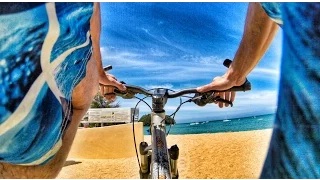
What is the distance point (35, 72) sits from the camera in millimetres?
403

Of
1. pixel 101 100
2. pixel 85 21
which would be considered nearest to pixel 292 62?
pixel 85 21

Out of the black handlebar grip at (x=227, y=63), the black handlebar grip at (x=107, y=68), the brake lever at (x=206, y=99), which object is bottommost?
the brake lever at (x=206, y=99)

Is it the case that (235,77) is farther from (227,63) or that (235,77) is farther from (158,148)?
(158,148)

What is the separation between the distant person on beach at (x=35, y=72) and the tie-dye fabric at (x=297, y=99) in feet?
0.83

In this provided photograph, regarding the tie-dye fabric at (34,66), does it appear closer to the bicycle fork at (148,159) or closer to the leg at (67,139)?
the leg at (67,139)

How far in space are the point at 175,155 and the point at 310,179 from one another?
450mm

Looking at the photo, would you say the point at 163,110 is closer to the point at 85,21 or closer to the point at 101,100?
the point at 101,100

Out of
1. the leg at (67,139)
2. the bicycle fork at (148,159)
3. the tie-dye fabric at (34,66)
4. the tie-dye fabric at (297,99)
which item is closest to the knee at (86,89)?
the leg at (67,139)

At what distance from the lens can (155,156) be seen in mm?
611

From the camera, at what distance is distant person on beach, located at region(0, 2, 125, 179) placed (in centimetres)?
40

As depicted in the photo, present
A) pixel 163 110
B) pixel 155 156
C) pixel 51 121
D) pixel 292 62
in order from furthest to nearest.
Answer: pixel 163 110 < pixel 155 156 < pixel 51 121 < pixel 292 62

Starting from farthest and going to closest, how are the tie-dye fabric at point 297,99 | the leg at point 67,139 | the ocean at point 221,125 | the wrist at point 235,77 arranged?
1. the ocean at point 221,125
2. the wrist at point 235,77
3. the leg at point 67,139
4. the tie-dye fabric at point 297,99

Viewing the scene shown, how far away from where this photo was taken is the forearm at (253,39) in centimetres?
53

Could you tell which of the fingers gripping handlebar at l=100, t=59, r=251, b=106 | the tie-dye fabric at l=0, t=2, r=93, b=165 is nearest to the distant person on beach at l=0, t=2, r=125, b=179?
the tie-dye fabric at l=0, t=2, r=93, b=165
